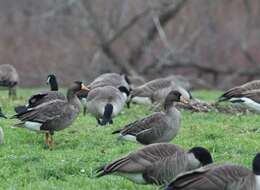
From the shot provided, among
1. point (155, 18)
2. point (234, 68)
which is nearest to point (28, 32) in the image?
point (155, 18)

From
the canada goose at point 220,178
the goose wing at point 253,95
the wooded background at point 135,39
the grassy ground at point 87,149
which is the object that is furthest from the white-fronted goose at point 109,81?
the wooded background at point 135,39

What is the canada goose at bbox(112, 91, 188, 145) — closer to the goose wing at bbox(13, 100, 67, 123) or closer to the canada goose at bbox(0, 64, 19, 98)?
the goose wing at bbox(13, 100, 67, 123)

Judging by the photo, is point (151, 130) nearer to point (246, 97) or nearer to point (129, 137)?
point (129, 137)

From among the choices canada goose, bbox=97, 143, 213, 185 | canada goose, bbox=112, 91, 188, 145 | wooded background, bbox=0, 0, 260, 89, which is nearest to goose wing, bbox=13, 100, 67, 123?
canada goose, bbox=112, 91, 188, 145

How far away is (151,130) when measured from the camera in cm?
1085

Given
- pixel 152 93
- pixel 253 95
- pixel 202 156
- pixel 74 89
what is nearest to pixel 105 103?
pixel 74 89

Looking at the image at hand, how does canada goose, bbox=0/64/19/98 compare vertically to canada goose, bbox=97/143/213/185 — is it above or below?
above

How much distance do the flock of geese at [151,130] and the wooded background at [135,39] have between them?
1197cm

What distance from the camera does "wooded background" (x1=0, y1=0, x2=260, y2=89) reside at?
29.5 metres

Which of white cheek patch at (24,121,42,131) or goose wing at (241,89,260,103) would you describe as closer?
white cheek patch at (24,121,42,131)

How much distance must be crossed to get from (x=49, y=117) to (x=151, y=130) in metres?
1.85

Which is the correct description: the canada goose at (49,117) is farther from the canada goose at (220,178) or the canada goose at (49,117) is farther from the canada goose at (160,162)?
the canada goose at (220,178)

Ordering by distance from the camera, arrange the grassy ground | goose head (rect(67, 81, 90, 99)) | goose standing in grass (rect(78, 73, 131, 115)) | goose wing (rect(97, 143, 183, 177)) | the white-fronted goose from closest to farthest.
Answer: goose wing (rect(97, 143, 183, 177)) < the grassy ground < goose head (rect(67, 81, 90, 99)) < goose standing in grass (rect(78, 73, 131, 115)) < the white-fronted goose

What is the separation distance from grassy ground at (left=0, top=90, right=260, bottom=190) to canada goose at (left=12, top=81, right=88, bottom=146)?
286 millimetres
